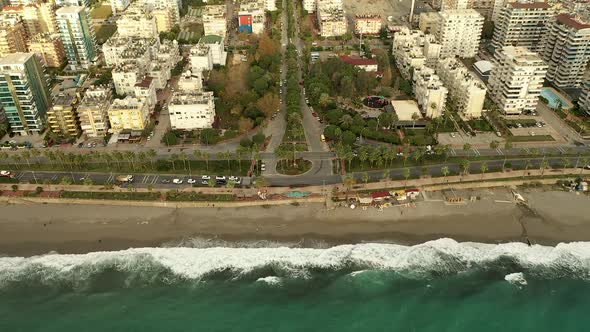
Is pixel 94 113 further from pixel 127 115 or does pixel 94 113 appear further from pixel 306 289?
pixel 306 289

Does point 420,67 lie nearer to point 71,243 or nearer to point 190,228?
point 190,228

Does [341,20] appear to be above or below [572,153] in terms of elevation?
above

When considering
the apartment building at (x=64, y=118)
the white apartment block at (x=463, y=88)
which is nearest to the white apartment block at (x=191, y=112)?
the apartment building at (x=64, y=118)

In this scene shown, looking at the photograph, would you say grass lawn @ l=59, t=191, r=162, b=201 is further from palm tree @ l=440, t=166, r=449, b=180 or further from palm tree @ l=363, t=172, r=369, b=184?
palm tree @ l=440, t=166, r=449, b=180

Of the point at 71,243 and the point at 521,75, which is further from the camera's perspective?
the point at 521,75

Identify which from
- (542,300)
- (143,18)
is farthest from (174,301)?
(143,18)

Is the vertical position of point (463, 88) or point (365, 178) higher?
point (463, 88)

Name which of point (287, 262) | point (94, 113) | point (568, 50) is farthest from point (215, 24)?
point (287, 262)
